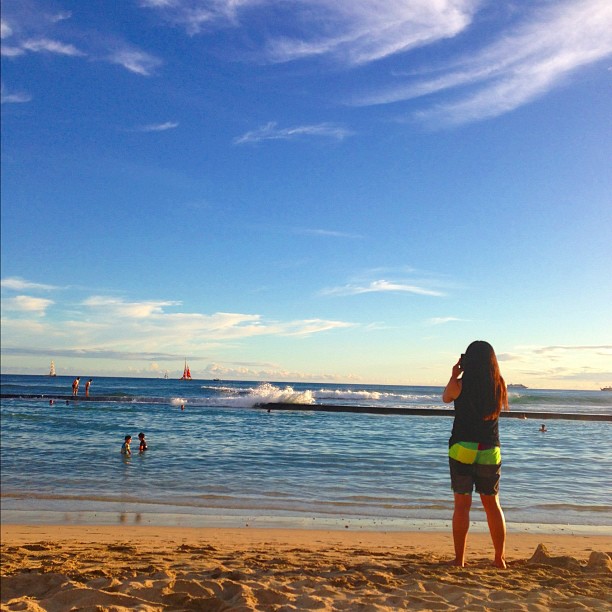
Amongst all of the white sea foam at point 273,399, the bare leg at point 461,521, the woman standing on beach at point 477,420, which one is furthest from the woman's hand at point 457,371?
the white sea foam at point 273,399

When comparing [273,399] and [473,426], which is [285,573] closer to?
[473,426]

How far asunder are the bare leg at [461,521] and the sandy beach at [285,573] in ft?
0.60

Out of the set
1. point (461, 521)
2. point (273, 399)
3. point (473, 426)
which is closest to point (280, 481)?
point (461, 521)

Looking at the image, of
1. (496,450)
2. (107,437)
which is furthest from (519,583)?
(107,437)

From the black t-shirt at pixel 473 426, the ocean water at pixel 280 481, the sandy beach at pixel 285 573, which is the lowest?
the ocean water at pixel 280 481

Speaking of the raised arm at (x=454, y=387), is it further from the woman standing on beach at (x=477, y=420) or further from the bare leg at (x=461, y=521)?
the bare leg at (x=461, y=521)

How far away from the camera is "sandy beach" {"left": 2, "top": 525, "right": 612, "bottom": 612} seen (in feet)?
14.5

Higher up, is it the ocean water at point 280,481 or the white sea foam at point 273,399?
the ocean water at point 280,481

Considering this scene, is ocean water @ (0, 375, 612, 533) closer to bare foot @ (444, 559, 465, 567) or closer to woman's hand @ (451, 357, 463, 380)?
bare foot @ (444, 559, 465, 567)

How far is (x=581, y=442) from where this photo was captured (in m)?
20.1

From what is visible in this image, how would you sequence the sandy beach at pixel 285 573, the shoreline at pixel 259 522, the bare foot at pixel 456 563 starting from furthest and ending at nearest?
the shoreline at pixel 259 522, the bare foot at pixel 456 563, the sandy beach at pixel 285 573

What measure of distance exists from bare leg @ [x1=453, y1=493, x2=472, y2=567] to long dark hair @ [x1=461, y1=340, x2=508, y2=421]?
855 mm

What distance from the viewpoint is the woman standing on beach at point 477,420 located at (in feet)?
16.5

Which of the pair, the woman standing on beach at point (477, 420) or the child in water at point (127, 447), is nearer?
the woman standing on beach at point (477, 420)
